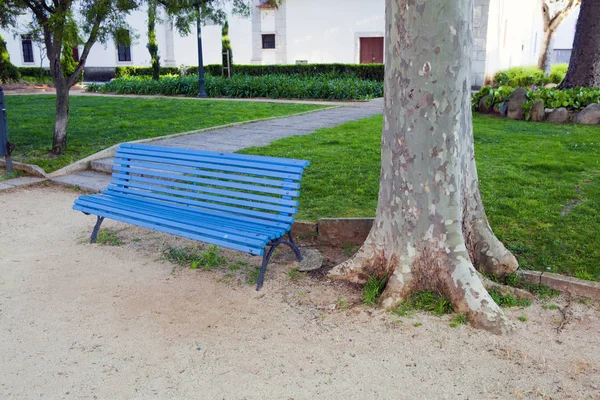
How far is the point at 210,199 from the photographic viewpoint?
15.9 ft

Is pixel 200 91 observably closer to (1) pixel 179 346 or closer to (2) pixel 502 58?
(2) pixel 502 58

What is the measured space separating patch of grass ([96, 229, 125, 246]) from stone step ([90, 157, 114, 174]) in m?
2.50

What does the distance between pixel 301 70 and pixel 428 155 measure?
64.8 feet

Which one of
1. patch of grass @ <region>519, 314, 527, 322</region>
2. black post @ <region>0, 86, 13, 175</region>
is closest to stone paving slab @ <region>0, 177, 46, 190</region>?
black post @ <region>0, 86, 13, 175</region>

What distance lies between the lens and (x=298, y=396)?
2.95 metres

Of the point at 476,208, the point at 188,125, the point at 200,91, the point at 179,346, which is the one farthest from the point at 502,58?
the point at 179,346

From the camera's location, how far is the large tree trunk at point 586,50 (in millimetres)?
12211

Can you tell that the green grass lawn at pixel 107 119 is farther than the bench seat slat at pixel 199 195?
Yes

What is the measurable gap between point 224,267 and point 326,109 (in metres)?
9.94


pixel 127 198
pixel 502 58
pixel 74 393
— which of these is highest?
pixel 502 58

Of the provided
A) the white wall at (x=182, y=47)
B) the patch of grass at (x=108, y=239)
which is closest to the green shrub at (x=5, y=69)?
the white wall at (x=182, y=47)

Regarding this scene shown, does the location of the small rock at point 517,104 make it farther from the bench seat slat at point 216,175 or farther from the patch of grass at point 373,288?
the patch of grass at point 373,288

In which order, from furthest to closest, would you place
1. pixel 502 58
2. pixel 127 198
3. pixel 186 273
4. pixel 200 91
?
pixel 502 58 → pixel 200 91 → pixel 127 198 → pixel 186 273

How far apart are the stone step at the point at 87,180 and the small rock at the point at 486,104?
8451 millimetres
